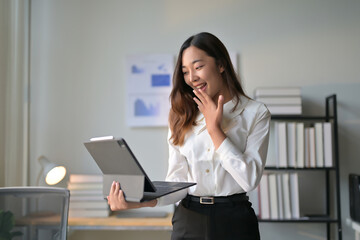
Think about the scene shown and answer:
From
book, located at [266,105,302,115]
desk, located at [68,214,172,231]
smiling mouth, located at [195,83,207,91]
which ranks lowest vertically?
desk, located at [68,214,172,231]

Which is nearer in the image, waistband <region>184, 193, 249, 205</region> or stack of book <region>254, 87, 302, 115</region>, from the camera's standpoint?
waistband <region>184, 193, 249, 205</region>

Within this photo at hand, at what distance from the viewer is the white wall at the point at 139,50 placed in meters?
2.83

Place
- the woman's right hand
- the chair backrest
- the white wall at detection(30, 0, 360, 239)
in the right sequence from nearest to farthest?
1. the woman's right hand
2. the chair backrest
3. the white wall at detection(30, 0, 360, 239)

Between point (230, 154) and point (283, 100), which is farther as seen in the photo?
point (283, 100)

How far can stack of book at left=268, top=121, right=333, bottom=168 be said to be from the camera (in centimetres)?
254

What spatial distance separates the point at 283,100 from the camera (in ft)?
8.47

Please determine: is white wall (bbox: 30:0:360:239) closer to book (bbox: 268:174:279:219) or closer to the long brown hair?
book (bbox: 268:174:279:219)

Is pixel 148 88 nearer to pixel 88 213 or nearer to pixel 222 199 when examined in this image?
pixel 88 213

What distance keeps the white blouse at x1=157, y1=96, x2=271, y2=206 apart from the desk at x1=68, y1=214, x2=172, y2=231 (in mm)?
933

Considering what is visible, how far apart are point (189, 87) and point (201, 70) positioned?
154 millimetres

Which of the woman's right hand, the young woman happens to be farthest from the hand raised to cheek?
the woman's right hand

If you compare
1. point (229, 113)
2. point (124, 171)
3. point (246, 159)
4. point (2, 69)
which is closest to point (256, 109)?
point (229, 113)

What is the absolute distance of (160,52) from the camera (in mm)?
2881

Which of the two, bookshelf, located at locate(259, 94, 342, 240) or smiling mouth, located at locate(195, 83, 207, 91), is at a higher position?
smiling mouth, located at locate(195, 83, 207, 91)
